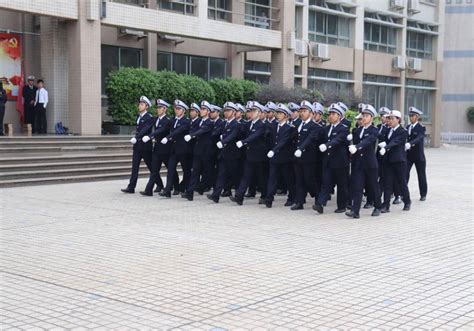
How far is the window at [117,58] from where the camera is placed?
21969mm

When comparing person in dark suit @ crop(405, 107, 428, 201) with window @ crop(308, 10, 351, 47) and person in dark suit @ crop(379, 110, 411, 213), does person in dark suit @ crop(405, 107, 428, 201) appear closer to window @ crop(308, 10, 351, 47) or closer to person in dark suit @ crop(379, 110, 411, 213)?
person in dark suit @ crop(379, 110, 411, 213)

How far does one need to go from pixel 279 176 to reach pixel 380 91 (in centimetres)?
2402

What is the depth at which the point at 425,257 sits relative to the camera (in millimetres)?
7656

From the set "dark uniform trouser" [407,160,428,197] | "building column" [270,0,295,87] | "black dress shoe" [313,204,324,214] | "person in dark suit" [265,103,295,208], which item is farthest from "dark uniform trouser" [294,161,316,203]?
"building column" [270,0,295,87]

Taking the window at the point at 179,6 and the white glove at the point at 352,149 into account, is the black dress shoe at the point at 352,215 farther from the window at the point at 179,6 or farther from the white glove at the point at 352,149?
the window at the point at 179,6

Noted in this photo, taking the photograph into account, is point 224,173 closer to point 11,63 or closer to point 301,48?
point 11,63

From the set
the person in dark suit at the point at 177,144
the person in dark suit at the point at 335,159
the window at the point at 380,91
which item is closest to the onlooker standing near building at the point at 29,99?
the person in dark suit at the point at 177,144

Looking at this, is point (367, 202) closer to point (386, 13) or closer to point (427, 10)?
point (386, 13)

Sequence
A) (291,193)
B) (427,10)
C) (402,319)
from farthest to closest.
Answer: (427,10) < (291,193) < (402,319)

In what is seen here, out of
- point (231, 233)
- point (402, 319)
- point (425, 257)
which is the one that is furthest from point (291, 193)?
point (402, 319)

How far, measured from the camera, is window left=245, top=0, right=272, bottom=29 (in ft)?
86.1

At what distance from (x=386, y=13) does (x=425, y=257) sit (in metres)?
28.5

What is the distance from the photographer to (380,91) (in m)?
35.1

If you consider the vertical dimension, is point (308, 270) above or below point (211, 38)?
below
